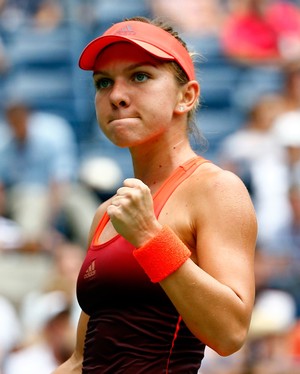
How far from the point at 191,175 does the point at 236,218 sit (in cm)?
25

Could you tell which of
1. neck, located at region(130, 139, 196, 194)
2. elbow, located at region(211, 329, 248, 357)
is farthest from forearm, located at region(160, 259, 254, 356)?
neck, located at region(130, 139, 196, 194)

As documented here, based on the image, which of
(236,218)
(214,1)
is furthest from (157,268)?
(214,1)

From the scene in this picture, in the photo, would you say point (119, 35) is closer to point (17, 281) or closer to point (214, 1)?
point (17, 281)

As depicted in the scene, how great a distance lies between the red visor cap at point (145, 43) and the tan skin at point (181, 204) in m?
0.03

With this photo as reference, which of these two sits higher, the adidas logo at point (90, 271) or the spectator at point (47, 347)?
the adidas logo at point (90, 271)

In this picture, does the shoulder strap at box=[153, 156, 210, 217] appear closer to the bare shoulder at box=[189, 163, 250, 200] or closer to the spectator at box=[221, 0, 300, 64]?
the bare shoulder at box=[189, 163, 250, 200]

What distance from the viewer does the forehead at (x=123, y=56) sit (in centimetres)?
304

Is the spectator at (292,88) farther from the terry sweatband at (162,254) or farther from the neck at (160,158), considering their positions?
the terry sweatband at (162,254)

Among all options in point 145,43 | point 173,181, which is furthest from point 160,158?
point 145,43

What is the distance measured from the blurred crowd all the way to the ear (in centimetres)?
304

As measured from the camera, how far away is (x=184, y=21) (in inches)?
384

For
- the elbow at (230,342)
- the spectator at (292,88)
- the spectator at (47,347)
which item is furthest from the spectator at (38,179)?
the elbow at (230,342)

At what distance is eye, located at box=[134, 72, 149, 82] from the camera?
3043 millimetres

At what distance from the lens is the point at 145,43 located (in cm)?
302
